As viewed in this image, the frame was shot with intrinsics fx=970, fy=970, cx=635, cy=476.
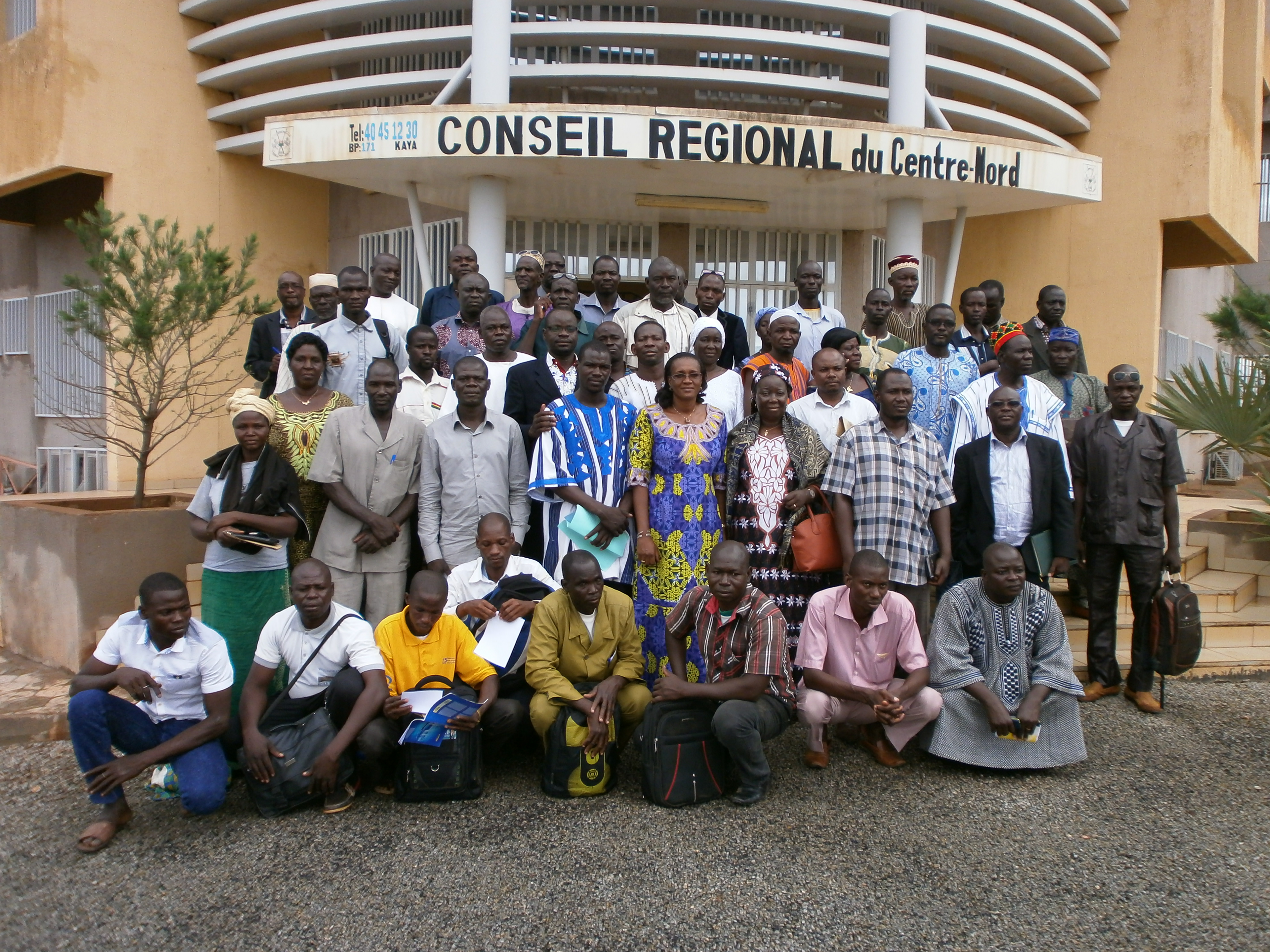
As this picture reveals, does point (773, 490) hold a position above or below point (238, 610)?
above

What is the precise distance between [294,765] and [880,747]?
258 cm

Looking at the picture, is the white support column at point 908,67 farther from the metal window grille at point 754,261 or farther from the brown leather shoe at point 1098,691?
the brown leather shoe at point 1098,691

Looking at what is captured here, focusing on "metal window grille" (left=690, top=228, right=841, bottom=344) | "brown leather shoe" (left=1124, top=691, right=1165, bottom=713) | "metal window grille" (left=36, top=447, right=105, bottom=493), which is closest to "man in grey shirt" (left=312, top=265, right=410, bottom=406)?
"brown leather shoe" (left=1124, top=691, right=1165, bottom=713)

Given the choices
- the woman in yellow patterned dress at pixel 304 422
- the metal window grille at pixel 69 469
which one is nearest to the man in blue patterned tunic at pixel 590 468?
the woman in yellow patterned dress at pixel 304 422

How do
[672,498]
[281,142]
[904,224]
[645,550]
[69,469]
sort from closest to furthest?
[645,550] < [672,498] < [281,142] < [904,224] < [69,469]

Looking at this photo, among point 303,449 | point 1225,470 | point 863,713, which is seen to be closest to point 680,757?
point 863,713

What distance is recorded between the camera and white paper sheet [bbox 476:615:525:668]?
435 cm

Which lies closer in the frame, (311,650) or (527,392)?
(311,650)

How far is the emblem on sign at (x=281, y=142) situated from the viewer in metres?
9.38

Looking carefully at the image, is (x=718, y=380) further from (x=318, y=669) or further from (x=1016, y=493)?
(x=318, y=669)

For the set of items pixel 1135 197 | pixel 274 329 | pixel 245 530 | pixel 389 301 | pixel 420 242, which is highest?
pixel 1135 197

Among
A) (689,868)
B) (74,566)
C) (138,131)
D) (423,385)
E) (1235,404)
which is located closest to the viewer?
(689,868)

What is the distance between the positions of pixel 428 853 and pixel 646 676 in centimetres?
152

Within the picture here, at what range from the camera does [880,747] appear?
4.51 metres
